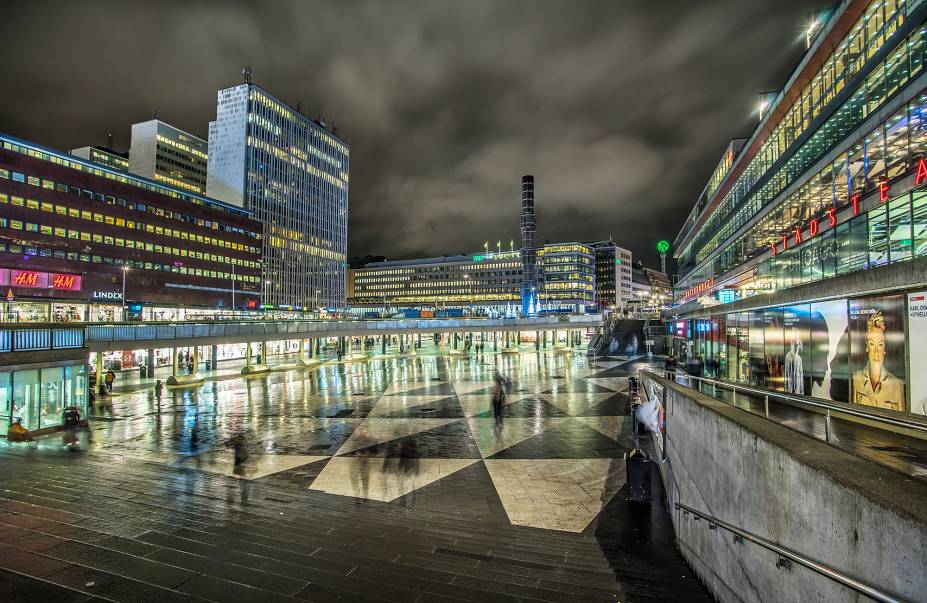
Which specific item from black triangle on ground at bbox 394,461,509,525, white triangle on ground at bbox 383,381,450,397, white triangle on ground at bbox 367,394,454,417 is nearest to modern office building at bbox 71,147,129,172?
white triangle on ground at bbox 383,381,450,397

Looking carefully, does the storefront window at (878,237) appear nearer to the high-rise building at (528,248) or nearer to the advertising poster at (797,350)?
the advertising poster at (797,350)

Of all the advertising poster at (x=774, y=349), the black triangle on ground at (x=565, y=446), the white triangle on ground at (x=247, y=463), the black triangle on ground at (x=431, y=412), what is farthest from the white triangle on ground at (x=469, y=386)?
the advertising poster at (x=774, y=349)

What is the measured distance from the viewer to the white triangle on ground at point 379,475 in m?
11.3

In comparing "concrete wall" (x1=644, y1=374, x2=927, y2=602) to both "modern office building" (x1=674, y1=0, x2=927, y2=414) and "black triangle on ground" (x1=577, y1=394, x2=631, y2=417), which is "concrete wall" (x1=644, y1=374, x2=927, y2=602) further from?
"black triangle on ground" (x1=577, y1=394, x2=631, y2=417)

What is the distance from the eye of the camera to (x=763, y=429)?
218 inches

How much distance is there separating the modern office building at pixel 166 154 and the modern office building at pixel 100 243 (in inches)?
1907

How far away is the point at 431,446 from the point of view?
15.8 meters

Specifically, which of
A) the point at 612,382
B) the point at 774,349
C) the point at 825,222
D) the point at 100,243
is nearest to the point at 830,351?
the point at 774,349

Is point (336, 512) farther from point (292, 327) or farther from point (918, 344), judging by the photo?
point (292, 327)

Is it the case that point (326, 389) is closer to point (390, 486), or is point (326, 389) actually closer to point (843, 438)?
point (390, 486)

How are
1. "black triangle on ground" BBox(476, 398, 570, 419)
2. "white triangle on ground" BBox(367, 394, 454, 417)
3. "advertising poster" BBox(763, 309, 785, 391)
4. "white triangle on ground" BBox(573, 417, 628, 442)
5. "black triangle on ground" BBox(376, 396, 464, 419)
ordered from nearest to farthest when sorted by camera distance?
"advertising poster" BBox(763, 309, 785, 391)
"white triangle on ground" BBox(573, 417, 628, 442)
"black triangle on ground" BBox(476, 398, 570, 419)
"black triangle on ground" BBox(376, 396, 464, 419)
"white triangle on ground" BBox(367, 394, 454, 417)

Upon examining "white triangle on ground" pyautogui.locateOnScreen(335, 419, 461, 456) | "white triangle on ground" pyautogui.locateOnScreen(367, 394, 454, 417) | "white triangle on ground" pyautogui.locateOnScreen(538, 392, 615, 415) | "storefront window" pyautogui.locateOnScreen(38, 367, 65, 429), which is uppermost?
"storefront window" pyautogui.locateOnScreen(38, 367, 65, 429)

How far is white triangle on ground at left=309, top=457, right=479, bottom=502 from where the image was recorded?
11.3m

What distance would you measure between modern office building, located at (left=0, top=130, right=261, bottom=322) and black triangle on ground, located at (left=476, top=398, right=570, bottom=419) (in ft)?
142
